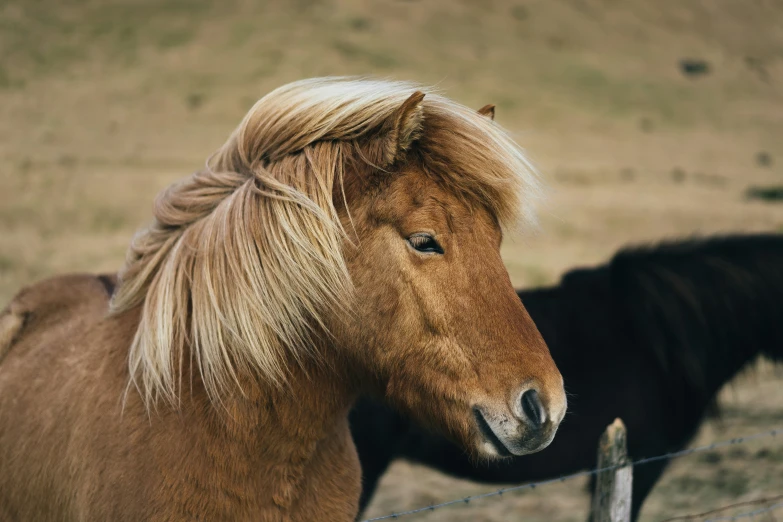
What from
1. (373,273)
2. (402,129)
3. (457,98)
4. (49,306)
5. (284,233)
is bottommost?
(457,98)

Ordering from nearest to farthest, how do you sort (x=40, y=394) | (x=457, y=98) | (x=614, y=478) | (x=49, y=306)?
(x=40, y=394)
(x=49, y=306)
(x=614, y=478)
(x=457, y=98)

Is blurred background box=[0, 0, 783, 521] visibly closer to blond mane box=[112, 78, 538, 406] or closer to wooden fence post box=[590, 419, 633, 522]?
wooden fence post box=[590, 419, 633, 522]

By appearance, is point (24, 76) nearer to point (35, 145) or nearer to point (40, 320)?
point (35, 145)

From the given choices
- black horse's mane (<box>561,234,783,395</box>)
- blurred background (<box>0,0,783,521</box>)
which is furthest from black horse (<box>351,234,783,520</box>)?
blurred background (<box>0,0,783,521</box>)

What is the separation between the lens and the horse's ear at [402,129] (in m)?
2.01

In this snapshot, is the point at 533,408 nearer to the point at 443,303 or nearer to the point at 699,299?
the point at 443,303

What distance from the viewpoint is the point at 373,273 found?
2066mm

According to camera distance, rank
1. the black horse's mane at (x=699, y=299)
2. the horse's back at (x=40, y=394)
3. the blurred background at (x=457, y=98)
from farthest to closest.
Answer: the blurred background at (x=457, y=98) → the black horse's mane at (x=699, y=299) → the horse's back at (x=40, y=394)

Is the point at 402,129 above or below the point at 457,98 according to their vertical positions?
above

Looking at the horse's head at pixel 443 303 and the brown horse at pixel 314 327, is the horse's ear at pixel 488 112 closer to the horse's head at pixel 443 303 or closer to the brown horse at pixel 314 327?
the brown horse at pixel 314 327

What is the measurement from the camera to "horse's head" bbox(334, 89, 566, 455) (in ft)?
6.36

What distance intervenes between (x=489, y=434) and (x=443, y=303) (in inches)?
14.8

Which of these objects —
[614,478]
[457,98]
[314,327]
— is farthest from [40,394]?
[457,98]

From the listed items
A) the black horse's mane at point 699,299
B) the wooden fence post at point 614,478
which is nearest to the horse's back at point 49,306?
the wooden fence post at point 614,478
